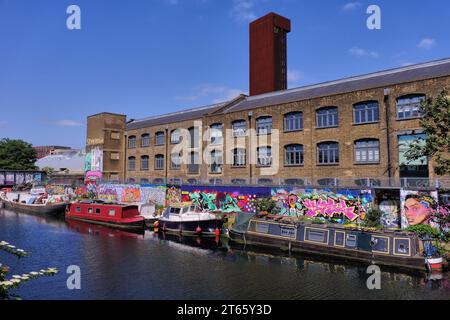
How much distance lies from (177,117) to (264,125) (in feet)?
52.6

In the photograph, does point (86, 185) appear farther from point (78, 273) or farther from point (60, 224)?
point (78, 273)

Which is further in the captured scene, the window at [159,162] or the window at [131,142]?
the window at [131,142]

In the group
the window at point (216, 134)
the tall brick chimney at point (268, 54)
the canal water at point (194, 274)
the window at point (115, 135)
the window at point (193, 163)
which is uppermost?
the tall brick chimney at point (268, 54)

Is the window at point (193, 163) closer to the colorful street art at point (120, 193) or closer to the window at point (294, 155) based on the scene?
the colorful street art at point (120, 193)

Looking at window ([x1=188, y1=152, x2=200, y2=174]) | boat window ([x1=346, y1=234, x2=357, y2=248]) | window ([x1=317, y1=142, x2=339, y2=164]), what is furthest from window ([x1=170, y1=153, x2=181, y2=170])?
boat window ([x1=346, y1=234, x2=357, y2=248])

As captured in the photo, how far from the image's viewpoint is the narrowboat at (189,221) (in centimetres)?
2789

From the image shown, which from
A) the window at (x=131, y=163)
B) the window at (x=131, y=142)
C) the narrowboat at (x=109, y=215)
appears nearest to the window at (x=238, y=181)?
the narrowboat at (x=109, y=215)

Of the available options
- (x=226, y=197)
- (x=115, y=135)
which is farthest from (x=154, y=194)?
(x=115, y=135)

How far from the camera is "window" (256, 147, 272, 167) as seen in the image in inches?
1314

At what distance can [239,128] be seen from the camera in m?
36.2

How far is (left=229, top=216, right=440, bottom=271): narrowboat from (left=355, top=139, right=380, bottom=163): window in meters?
8.19

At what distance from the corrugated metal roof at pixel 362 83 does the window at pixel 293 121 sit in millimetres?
1372

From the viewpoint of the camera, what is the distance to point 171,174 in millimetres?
42969
